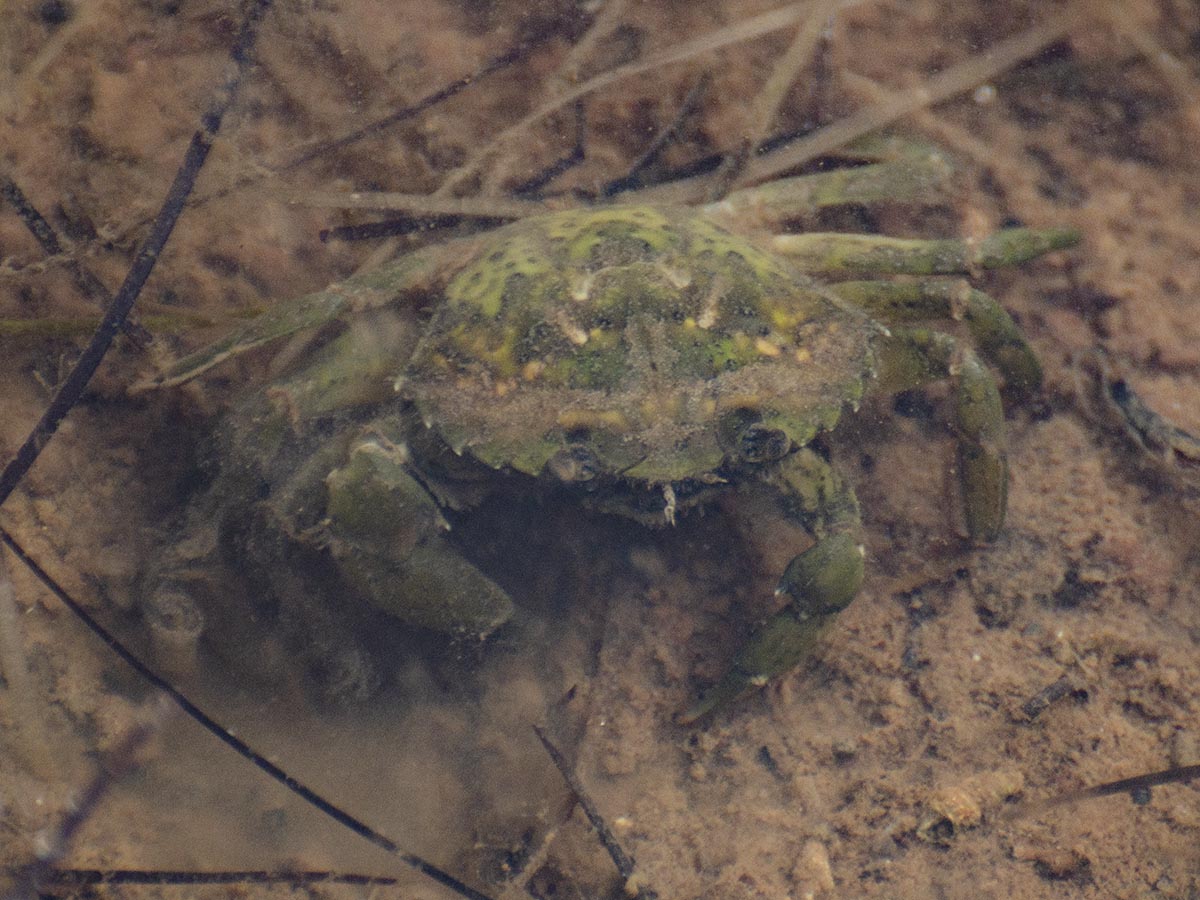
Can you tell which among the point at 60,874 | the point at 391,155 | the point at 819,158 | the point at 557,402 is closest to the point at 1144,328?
the point at 819,158

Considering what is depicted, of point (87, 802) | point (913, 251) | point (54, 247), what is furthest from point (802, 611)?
point (54, 247)

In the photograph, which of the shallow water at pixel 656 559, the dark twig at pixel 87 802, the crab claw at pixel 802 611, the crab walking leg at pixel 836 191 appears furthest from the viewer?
the crab walking leg at pixel 836 191

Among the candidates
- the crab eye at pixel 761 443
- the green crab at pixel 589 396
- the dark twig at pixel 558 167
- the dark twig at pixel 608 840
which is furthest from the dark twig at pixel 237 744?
the dark twig at pixel 558 167

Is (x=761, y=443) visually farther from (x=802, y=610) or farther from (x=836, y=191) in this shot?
(x=836, y=191)

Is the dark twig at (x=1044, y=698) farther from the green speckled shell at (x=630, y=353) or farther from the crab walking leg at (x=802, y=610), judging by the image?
the green speckled shell at (x=630, y=353)

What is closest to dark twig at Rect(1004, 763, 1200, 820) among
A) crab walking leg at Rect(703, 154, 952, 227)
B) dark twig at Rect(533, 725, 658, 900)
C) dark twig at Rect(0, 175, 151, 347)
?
dark twig at Rect(533, 725, 658, 900)
